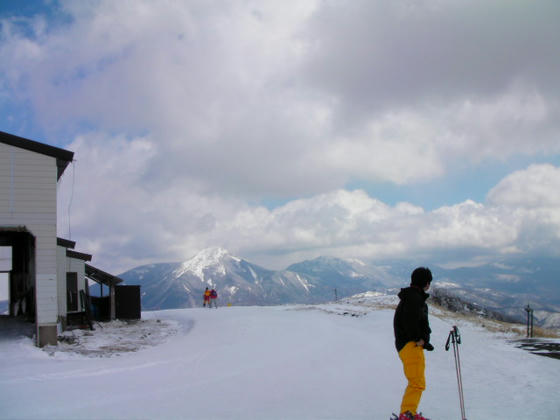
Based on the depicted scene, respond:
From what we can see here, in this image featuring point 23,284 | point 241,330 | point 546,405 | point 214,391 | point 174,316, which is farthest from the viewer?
point 174,316

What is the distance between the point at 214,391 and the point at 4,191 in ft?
36.2

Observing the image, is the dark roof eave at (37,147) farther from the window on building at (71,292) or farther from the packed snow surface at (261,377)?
the window on building at (71,292)

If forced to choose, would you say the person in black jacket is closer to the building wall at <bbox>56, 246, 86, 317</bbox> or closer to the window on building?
the building wall at <bbox>56, 246, 86, 317</bbox>

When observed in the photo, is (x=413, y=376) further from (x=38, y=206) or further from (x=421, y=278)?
(x=38, y=206)

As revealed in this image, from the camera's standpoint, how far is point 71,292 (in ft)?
78.8

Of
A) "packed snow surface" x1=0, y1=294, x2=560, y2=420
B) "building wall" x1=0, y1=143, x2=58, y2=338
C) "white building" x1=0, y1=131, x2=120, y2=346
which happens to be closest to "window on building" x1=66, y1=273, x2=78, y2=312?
"packed snow surface" x1=0, y1=294, x2=560, y2=420

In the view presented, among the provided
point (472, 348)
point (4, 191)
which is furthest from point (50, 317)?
point (472, 348)

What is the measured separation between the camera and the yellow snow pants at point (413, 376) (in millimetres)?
6375

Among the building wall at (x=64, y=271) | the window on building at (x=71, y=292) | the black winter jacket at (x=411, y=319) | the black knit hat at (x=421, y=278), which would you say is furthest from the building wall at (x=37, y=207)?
the black knit hat at (x=421, y=278)

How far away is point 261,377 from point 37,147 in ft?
37.3

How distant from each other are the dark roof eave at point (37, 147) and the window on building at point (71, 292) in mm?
9204

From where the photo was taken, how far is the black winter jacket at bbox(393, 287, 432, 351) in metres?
6.50

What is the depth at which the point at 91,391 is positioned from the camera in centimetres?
918

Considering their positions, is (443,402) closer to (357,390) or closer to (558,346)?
(357,390)
